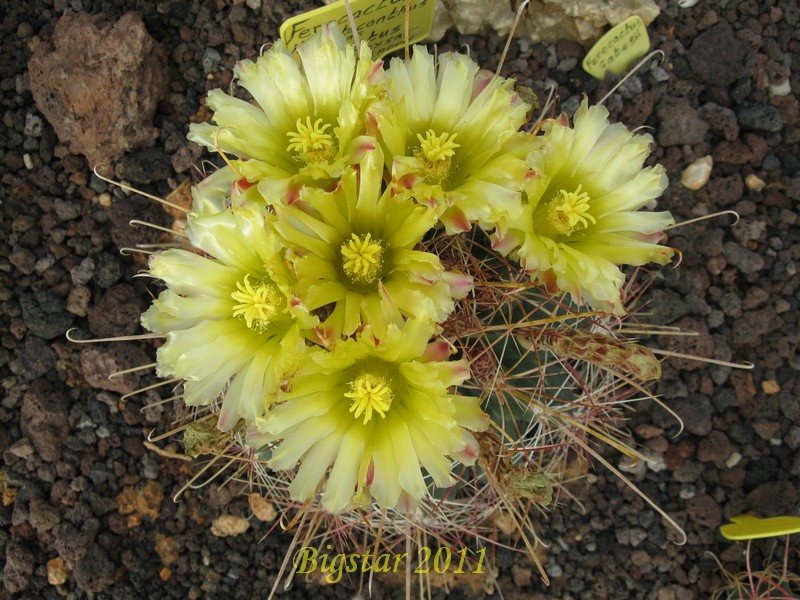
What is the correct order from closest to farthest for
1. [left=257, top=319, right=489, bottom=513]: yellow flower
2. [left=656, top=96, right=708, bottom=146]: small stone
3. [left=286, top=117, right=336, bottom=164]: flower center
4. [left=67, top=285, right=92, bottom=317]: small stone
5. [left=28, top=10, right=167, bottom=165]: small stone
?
[left=257, top=319, right=489, bottom=513]: yellow flower, [left=286, top=117, right=336, bottom=164]: flower center, [left=28, top=10, right=167, bottom=165]: small stone, [left=67, top=285, right=92, bottom=317]: small stone, [left=656, top=96, right=708, bottom=146]: small stone

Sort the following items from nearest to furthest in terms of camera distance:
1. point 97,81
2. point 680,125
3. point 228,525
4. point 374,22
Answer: point 374,22
point 97,81
point 228,525
point 680,125

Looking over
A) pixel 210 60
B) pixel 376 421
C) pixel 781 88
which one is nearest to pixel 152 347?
pixel 210 60

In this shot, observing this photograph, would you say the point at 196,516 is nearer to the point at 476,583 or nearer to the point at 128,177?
the point at 476,583

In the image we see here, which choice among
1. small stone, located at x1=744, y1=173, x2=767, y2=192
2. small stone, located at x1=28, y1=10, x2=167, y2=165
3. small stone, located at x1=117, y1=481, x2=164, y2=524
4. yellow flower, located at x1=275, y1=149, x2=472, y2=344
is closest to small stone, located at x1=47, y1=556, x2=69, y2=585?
small stone, located at x1=117, y1=481, x2=164, y2=524

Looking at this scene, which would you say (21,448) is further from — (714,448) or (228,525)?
(714,448)

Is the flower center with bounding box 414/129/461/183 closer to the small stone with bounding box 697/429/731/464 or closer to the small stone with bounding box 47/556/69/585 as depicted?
the small stone with bounding box 697/429/731/464

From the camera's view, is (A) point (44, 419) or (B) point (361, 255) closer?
(B) point (361, 255)
